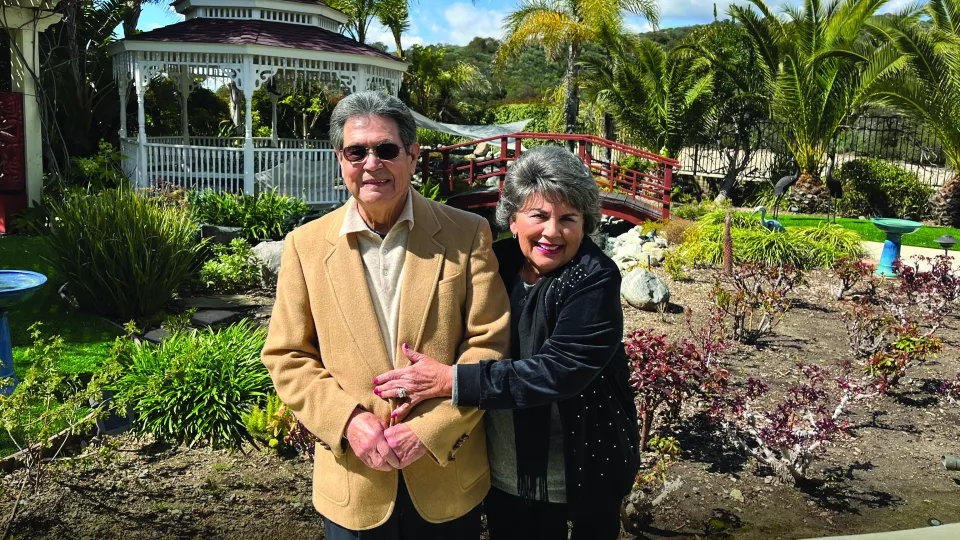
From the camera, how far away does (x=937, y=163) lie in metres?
20.8

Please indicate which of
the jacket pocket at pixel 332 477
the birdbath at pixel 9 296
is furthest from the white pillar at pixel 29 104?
the jacket pocket at pixel 332 477

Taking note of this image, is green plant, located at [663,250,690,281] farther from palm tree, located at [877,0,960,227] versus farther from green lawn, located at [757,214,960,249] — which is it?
palm tree, located at [877,0,960,227]

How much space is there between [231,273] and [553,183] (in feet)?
22.0

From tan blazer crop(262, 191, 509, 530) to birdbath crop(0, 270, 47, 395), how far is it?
2786 mm

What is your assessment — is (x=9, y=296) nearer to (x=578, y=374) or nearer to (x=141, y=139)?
(x=578, y=374)

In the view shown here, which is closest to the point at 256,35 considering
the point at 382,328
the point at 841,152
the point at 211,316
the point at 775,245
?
the point at 211,316

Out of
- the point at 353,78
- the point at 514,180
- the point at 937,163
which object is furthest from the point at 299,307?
the point at 937,163

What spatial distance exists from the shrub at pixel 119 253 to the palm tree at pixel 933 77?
12240 mm

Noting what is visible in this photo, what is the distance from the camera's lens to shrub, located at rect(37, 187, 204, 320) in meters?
6.32

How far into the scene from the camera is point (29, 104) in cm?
1040

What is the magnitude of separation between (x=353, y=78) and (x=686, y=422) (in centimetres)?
1017

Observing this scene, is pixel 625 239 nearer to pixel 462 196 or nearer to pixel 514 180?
pixel 462 196

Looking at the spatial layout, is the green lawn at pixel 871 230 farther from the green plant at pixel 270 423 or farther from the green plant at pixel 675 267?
the green plant at pixel 270 423

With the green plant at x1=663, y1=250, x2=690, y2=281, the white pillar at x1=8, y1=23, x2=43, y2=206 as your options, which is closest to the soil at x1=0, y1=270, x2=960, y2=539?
the green plant at x1=663, y1=250, x2=690, y2=281
